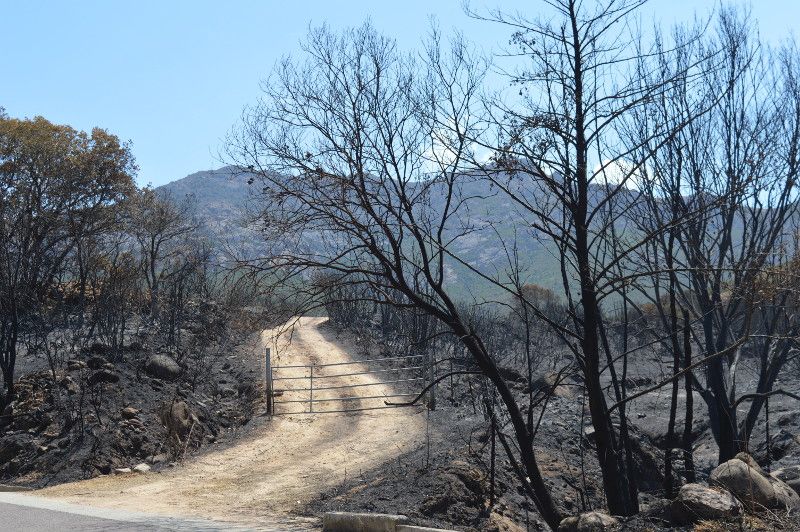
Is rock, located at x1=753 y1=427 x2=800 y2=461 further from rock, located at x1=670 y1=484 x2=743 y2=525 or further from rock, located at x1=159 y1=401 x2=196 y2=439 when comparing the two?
rock, located at x1=159 y1=401 x2=196 y2=439

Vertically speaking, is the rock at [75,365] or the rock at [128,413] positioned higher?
the rock at [75,365]

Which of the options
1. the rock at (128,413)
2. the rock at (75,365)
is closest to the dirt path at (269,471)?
the rock at (128,413)

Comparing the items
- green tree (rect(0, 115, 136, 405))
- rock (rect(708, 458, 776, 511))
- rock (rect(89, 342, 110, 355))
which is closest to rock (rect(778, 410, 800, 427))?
rock (rect(708, 458, 776, 511))

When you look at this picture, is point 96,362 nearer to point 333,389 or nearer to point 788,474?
point 333,389

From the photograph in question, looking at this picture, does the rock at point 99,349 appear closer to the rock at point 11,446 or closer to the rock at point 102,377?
the rock at point 102,377

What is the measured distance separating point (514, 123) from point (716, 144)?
23.9 ft

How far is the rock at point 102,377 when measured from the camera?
789 inches

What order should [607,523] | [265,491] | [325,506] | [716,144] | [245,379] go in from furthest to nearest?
[245,379] → [716,144] → [265,491] → [325,506] → [607,523]

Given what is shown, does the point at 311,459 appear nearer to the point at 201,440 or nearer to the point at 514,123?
the point at 201,440

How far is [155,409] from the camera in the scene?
766 inches

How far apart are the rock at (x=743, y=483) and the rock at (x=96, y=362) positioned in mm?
15796

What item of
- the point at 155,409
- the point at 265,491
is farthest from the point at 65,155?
the point at 265,491

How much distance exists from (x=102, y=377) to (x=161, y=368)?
2.11 metres

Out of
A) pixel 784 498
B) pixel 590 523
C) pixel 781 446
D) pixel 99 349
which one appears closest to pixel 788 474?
pixel 781 446
